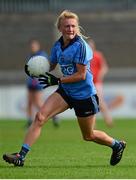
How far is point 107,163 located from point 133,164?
0.45 meters

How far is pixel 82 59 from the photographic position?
36.7ft

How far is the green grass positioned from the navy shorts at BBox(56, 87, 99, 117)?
2.46 feet

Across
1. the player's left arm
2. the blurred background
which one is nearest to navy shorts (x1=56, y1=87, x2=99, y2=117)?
the player's left arm

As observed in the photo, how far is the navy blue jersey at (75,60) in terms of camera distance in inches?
441

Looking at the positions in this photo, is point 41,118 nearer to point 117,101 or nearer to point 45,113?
point 45,113

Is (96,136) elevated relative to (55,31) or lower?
elevated

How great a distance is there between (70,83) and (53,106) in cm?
41

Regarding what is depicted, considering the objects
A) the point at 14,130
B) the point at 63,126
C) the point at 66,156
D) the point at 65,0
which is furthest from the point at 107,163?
the point at 65,0

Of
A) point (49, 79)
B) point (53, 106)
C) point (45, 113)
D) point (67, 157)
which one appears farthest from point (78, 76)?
point (67, 157)

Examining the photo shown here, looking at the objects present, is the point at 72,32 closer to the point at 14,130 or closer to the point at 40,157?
the point at 40,157

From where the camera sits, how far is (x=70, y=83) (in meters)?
11.4

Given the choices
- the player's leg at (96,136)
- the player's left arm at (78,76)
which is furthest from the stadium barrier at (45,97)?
the player's left arm at (78,76)

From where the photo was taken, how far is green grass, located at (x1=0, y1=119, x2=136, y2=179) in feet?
34.6

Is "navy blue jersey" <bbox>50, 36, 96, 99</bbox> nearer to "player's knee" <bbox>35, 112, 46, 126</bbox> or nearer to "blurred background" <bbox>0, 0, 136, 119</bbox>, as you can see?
"player's knee" <bbox>35, 112, 46, 126</bbox>
